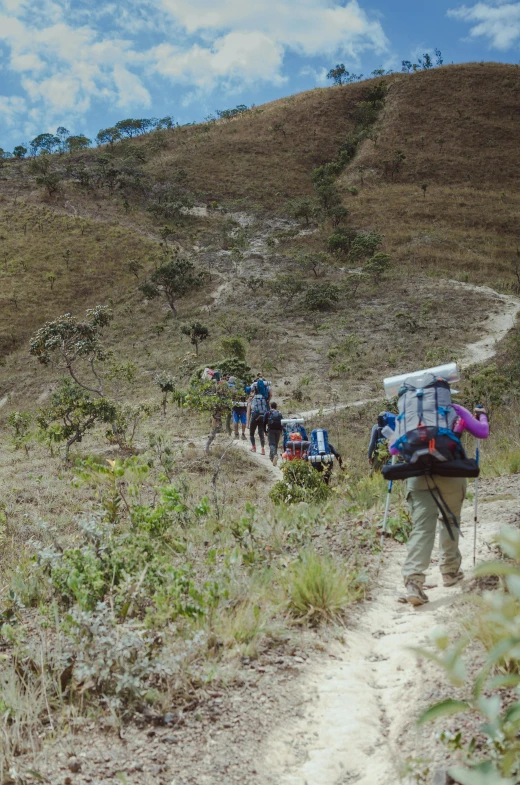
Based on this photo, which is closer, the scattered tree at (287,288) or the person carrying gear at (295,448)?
the person carrying gear at (295,448)

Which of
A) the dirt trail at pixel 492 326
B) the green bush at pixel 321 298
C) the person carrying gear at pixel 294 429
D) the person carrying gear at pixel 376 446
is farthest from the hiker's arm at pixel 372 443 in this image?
the green bush at pixel 321 298

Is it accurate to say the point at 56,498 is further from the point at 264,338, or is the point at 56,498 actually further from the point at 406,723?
the point at 264,338

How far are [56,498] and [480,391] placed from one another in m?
11.0

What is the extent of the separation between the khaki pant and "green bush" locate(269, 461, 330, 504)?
2921mm

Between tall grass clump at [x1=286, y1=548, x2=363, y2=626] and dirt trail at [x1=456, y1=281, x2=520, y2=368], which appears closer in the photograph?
tall grass clump at [x1=286, y1=548, x2=363, y2=626]

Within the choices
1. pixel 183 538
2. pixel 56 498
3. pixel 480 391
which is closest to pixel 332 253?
pixel 480 391

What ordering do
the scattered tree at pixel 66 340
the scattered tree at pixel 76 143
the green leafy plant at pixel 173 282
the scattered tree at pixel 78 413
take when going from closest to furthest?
the scattered tree at pixel 78 413 < the scattered tree at pixel 66 340 < the green leafy plant at pixel 173 282 < the scattered tree at pixel 76 143

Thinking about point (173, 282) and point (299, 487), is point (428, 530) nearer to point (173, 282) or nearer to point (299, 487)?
point (299, 487)

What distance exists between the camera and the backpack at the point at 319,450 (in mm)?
9234

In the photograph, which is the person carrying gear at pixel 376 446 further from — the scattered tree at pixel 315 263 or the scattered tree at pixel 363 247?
the scattered tree at pixel 363 247

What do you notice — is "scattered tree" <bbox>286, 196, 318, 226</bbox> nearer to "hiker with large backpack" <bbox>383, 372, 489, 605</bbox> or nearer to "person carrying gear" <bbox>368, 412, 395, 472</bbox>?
"person carrying gear" <bbox>368, 412, 395, 472</bbox>

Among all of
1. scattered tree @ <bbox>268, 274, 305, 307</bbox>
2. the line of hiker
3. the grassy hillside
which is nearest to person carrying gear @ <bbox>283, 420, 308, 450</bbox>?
the line of hiker

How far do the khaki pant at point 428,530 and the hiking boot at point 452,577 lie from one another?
0.09ft

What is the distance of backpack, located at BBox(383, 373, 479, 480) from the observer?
3820mm
